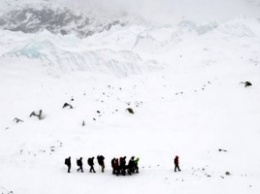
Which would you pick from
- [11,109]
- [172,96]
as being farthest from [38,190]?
[172,96]

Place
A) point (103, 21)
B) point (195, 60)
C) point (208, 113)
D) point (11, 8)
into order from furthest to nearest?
point (103, 21), point (11, 8), point (195, 60), point (208, 113)

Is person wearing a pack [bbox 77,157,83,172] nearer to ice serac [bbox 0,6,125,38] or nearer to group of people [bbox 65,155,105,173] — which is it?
group of people [bbox 65,155,105,173]

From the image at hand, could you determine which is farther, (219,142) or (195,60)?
(195,60)

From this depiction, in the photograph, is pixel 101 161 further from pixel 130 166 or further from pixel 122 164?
pixel 130 166

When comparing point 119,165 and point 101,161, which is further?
point 101,161

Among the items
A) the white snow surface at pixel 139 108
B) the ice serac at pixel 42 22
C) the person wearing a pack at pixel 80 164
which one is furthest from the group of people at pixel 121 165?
the ice serac at pixel 42 22

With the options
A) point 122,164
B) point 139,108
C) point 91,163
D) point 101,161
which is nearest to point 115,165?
point 122,164

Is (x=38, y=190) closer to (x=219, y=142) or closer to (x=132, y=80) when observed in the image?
(x=219, y=142)

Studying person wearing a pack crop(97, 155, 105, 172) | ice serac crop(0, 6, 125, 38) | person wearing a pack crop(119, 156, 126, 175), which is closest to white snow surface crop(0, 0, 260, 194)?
person wearing a pack crop(97, 155, 105, 172)
